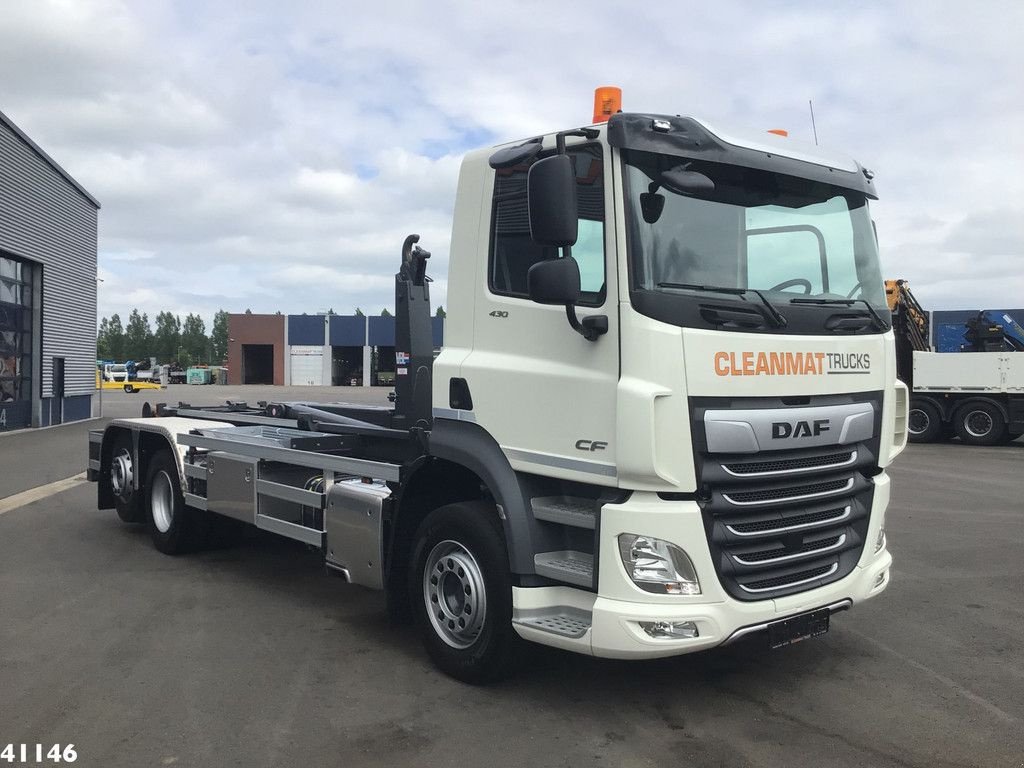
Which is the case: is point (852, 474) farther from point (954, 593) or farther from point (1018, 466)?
point (1018, 466)

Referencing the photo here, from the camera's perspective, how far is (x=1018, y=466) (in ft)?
48.8

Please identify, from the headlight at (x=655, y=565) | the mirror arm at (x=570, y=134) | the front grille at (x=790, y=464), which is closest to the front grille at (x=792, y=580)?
the headlight at (x=655, y=565)

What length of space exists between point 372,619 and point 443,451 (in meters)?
1.78

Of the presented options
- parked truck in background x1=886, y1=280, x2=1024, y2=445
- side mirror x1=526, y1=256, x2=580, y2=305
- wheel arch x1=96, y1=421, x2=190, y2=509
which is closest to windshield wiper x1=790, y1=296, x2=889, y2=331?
side mirror x1=526, y1=256, x2=580, y2=305

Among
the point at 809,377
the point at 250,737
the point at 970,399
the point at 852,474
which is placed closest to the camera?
the point at 250,737

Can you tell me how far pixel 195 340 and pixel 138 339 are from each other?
9.99 metres

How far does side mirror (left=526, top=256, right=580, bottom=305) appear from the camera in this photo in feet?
12.5

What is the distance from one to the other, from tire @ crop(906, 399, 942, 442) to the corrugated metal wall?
22.0 meters

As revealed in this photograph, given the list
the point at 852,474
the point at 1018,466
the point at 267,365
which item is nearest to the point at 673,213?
the point at 852,474

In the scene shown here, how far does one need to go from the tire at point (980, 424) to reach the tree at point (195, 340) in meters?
144

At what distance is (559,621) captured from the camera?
13.1 ft

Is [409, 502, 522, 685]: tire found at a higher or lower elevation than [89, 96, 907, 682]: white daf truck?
lower

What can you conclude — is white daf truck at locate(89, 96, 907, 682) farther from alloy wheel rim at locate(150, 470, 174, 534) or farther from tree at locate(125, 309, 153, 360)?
tree at locate(125, 309, 153, 360)

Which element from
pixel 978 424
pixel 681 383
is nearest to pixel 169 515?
pixel 681 383
